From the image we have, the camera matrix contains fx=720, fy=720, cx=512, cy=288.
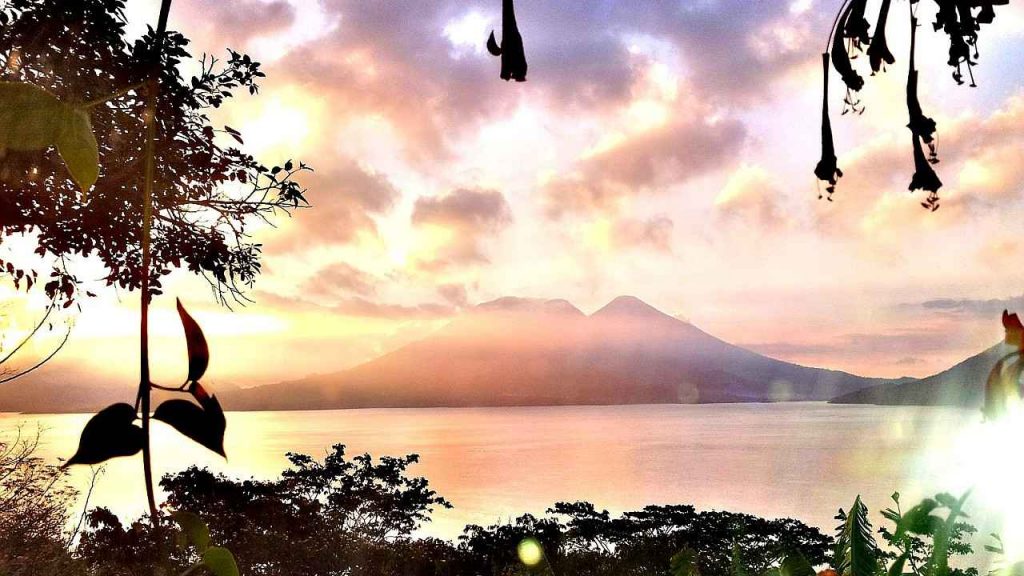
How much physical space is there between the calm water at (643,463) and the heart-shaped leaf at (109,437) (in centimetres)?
680

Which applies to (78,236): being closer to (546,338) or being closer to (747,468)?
(747,468)

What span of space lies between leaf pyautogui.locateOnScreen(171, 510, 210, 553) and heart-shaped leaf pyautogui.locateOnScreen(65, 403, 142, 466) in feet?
0.21

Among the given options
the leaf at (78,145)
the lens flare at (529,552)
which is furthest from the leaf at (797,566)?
the lens flare at (529,552)

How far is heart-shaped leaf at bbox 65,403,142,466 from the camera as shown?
0.19 meters

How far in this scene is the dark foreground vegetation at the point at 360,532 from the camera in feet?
17.6

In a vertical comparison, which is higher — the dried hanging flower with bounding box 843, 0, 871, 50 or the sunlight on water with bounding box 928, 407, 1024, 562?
the dried hanging flower with bounding box 843, 0, 871, 50

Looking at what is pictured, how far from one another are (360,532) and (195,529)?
7.24 metres

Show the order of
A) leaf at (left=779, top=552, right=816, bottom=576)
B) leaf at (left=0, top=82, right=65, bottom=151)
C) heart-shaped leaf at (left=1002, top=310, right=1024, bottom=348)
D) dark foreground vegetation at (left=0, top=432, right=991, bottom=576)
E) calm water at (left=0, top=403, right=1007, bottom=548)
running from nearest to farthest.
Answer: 1. leaf at (left=0, top=82, right=65, bottom=151)
2. heart-shaped leaf at (left=1002, top=310, right=1024, bottom=348)
3. leaf at (left=779, top=552, right=816, bottom=576)
4. dark foreground vegetation at (left=0, top=432, right=991, bottom=576)
5. calm water at (left=0, top=403, right=1007, bottom=548)

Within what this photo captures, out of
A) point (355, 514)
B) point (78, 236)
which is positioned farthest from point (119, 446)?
point (355, 514)

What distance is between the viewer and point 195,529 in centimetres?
26

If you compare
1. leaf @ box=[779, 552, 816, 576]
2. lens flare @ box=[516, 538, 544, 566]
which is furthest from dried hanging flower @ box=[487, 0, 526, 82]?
lens flare @ box=[516, 538, 544, 566]

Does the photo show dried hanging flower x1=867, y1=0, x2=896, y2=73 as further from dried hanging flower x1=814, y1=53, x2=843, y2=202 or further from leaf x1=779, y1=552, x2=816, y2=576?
leaf x1=779, y1=552, x2=816, y2=576

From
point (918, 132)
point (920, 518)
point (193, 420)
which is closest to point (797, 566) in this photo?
point (920, 518)

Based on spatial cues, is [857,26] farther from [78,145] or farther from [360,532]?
[360,532]
